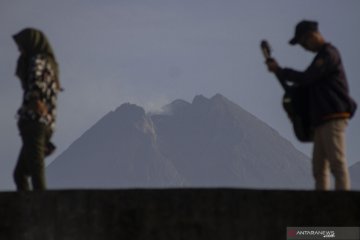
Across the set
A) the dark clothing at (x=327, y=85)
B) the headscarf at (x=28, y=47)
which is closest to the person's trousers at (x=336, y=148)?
the dark clothing at (x=327, y=85)

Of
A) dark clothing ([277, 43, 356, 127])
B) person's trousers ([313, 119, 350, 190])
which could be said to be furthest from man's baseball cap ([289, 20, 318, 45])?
person's trousers ([313, 119, 350, 190])

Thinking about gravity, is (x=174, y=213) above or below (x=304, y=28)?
below

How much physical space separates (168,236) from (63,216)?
3.10 feet

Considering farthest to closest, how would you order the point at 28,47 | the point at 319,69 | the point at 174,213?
the point at 28,47
the point at 319,69
the point at 174,213

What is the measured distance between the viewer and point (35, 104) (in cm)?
674

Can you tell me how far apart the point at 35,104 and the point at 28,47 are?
0.59 meters

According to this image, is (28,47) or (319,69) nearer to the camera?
(319,69)

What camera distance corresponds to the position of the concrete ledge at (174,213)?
18.7ft

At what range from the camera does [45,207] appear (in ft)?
20.2

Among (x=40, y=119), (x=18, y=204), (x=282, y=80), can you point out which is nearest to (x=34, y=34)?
(x=40, y=119)

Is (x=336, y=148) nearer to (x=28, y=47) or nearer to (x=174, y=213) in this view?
(x=174, y=213)

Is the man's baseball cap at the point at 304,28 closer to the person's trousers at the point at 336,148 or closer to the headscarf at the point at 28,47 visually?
the person's trousers at the point at 336,148

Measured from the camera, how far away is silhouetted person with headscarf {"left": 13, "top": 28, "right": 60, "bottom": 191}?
6758 mm

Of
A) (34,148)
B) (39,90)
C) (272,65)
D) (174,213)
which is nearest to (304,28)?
(272,65)
